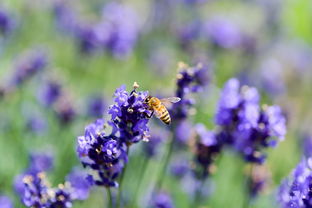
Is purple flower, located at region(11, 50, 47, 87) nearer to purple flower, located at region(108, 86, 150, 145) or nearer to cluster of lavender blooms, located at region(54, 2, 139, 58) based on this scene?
cluster of lavender blooms, located at region(54, 2, 139, 58)

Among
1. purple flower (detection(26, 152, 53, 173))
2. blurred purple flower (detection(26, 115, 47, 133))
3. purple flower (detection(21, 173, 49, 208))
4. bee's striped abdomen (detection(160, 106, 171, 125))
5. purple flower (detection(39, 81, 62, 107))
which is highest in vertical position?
purple flower (detection(39, 81, 62, 107))

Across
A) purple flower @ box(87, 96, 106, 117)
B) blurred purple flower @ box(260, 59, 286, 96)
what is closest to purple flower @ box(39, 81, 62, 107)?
purple flower @ box(87, 96, 106, 117)

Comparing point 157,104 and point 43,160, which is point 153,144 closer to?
point 43,160

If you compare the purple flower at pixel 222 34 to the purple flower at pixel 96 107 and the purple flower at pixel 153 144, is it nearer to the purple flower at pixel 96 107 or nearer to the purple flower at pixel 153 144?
the purple flower at pixel 96 107

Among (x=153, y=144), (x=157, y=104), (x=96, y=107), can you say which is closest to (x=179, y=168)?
(x=153, y=144)

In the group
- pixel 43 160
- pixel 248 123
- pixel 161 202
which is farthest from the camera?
pixel 43 160
